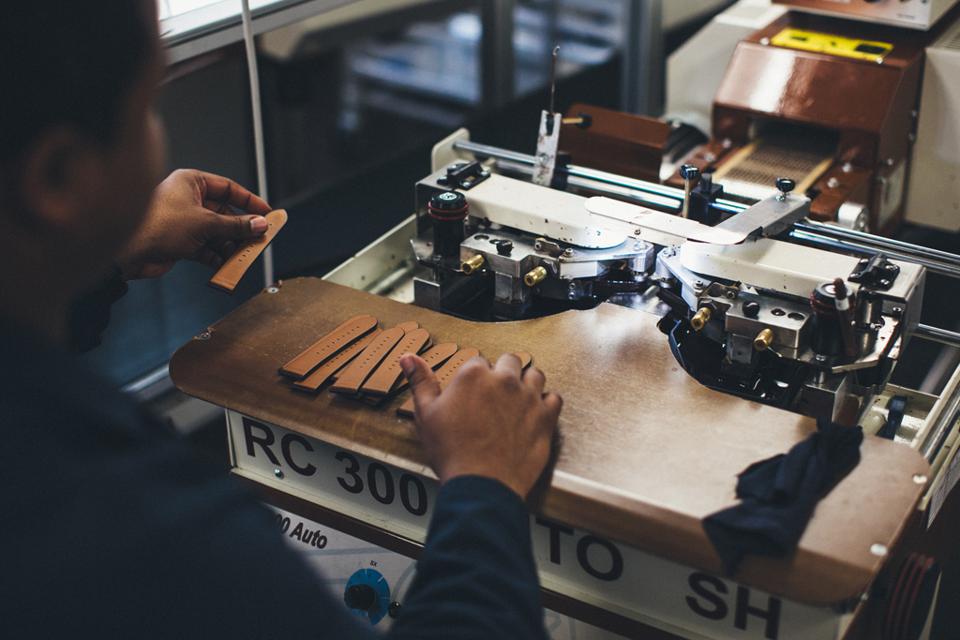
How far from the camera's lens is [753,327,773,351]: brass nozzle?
1.45 metres

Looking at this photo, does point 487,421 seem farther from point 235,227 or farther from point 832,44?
point 832,44

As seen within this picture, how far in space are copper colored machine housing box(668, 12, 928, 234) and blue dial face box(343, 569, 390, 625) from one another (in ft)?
3.50

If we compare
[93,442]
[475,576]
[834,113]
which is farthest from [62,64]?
[834,113]

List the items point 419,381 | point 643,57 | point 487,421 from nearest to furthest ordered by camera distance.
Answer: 1. point 487,421
2. point 419,381
3. point 643,57

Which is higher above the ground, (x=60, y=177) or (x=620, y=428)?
(x=60, y=177)

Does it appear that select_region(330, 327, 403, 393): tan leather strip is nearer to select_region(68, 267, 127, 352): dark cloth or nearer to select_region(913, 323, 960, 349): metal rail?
select_region(68, 267, 127, 352): dark cloth

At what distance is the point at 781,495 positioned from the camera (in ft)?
4.03

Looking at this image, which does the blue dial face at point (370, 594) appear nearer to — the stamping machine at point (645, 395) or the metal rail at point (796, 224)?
the stamping machine at point (645, 395)

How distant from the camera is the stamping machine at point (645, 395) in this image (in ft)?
4.17

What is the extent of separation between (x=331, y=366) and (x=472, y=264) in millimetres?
301

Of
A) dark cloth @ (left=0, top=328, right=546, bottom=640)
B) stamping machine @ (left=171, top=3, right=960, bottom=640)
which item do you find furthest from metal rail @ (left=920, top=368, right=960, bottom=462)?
dark cloth @ (left=0, top=328, right=546, bottom=640)

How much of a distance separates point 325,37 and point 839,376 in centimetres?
311

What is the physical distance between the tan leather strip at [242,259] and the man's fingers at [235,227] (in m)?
0.01

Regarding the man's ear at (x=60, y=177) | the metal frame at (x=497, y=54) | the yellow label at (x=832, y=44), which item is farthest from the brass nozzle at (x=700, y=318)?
the metal frame at (x=497, y=54)
